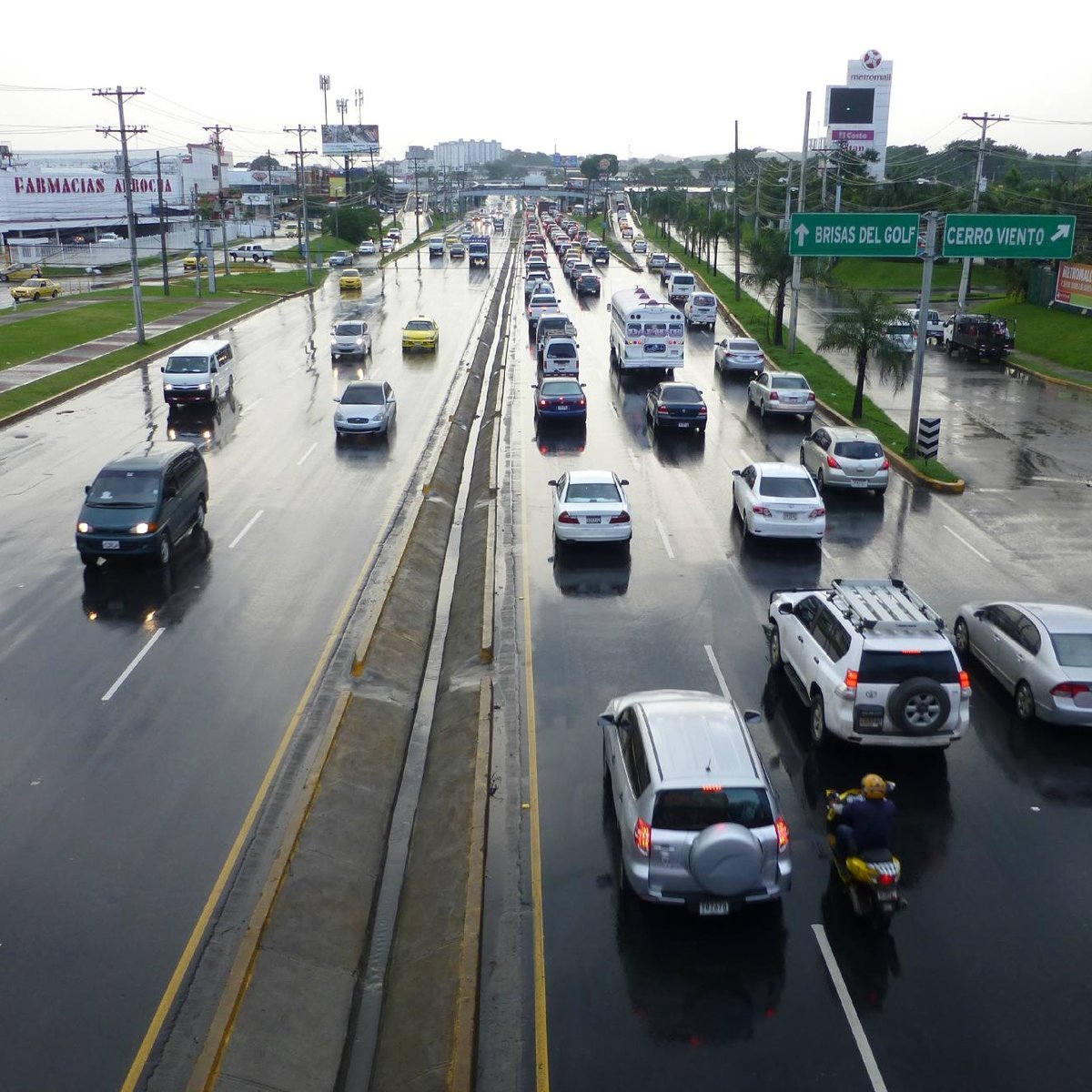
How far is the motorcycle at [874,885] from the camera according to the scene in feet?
32.7

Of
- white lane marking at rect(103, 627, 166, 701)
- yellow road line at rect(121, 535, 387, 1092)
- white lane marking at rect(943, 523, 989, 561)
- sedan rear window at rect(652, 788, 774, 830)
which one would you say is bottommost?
white lane marking at rect(943, 523, 989, 561)

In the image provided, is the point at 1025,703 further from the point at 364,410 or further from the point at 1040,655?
the point at 364,410

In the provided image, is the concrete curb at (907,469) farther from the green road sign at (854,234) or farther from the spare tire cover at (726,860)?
the spare tire cover at (726,860)

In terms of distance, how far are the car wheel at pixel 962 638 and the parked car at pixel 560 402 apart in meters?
17.9

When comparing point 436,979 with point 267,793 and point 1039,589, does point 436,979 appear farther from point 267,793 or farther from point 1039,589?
point 1039,589

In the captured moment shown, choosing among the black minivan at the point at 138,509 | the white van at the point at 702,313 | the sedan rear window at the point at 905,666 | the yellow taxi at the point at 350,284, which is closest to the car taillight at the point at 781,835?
the sedan rear window at the point at 905,666

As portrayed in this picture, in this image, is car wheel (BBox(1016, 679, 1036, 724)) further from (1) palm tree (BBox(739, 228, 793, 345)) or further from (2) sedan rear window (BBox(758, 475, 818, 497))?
(1) palm tree (BBox(739, 228, 793, 345))

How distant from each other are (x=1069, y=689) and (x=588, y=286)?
6267cm

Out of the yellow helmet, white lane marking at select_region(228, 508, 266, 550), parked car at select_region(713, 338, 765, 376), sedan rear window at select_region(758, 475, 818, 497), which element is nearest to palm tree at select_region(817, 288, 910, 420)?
parked car at select_region(713, 338, 765, 376)

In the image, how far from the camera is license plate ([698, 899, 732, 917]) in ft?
32.2

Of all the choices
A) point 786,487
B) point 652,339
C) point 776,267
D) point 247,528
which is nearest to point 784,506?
point 786,487

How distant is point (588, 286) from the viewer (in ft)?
242

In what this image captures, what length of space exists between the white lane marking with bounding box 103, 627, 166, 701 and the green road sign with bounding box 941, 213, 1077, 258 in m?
22.8

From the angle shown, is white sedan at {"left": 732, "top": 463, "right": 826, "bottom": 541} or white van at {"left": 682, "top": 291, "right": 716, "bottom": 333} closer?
white sedan at {"left": 732, "top": 463, "right": 826, "bottom": 541}
